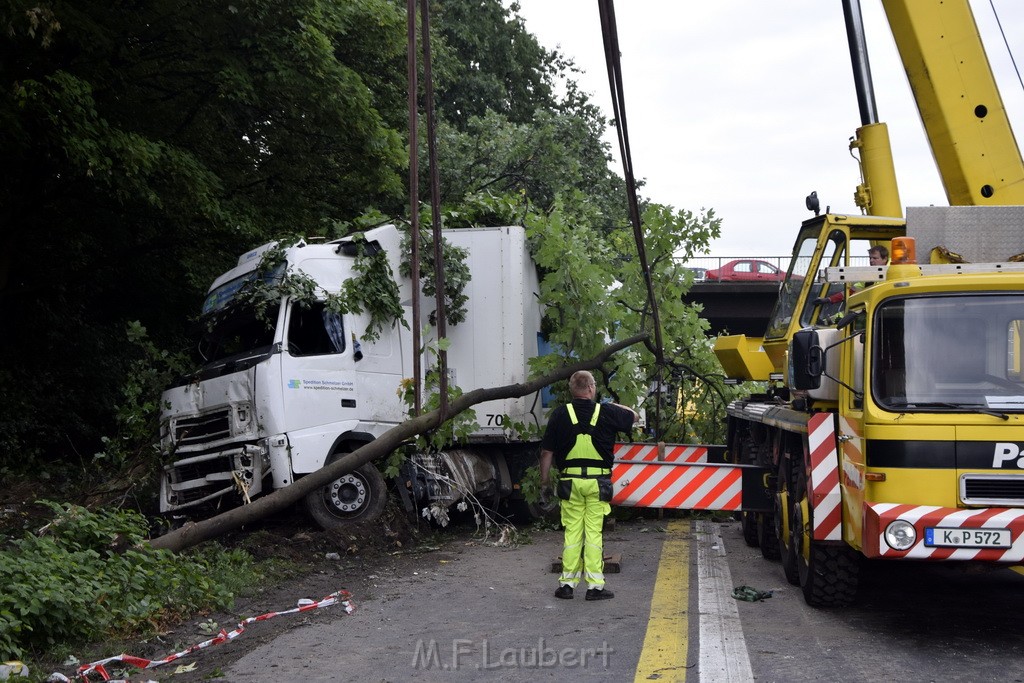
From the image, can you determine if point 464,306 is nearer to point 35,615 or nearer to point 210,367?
point 210,367

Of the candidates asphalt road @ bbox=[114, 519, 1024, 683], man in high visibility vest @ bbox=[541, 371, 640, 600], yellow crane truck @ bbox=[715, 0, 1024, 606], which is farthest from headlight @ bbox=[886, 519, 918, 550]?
man in high visibility vest @ bbox=[541, 371, 640, 600]

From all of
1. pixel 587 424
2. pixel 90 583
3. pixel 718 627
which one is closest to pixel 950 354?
pixel 718 627

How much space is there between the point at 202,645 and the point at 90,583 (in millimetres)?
992

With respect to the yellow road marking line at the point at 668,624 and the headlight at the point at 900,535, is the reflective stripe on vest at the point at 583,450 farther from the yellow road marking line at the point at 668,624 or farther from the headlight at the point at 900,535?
the headlight at the point at 900,535

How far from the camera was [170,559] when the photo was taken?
26.2ft

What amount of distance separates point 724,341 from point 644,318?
1837 mm

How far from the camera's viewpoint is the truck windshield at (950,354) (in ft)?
21.4

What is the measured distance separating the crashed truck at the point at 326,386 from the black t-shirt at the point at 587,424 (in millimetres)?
2736

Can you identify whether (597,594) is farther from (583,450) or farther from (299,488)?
(299,488)

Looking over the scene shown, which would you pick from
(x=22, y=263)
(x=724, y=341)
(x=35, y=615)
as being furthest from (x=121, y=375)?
(x=35, y=615)

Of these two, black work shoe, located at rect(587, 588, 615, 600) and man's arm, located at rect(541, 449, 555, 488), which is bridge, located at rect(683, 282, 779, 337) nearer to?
man's arm, located at rect(541, 449, 555, 488)

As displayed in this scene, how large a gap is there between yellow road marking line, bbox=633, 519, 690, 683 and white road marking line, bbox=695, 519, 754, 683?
108 mm

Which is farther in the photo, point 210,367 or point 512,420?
point 512,420

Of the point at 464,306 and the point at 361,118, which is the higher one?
the point at 361,118
